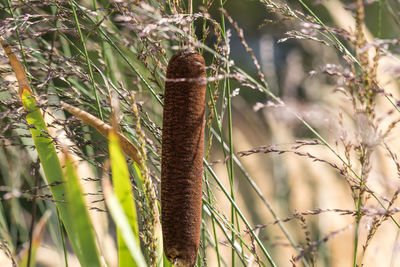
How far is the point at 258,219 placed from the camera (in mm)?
2264

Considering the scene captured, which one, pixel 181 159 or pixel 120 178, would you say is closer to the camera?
pixel 120 178

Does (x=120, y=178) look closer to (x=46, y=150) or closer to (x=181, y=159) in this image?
(x=181, y=159)

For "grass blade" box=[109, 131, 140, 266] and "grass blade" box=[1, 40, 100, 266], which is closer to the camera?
"grass blade" box=[109, 131, 140, 266]

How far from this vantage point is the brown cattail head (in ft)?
1.93

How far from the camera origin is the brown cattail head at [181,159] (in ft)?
1.93

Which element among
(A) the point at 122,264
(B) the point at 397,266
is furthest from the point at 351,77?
(B) the point at 397,266

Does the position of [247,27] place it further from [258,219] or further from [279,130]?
[258,219]

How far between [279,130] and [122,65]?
1.07 m

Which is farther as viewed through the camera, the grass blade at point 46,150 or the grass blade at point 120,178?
the grass blade at point 46,150

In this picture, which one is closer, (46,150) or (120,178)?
(120,178)

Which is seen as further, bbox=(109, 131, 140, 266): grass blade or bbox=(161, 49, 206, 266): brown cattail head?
bbox=(161, 49, 206, 266): brown cattail head

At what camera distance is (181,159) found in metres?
0.59

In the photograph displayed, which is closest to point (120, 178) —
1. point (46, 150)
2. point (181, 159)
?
point (181, 159)

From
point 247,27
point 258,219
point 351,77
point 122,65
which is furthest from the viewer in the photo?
point 247,27
